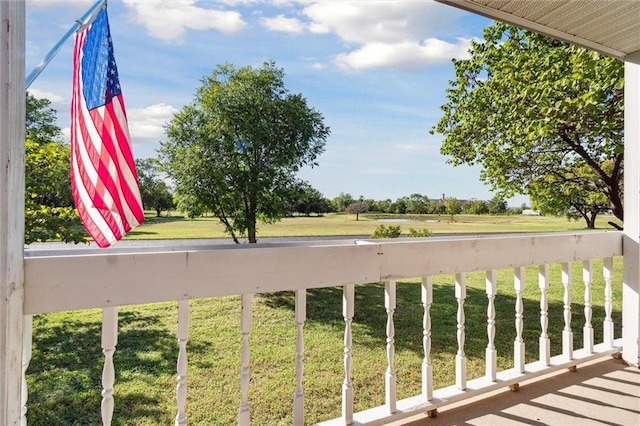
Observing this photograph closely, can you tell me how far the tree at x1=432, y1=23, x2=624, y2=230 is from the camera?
144 inches

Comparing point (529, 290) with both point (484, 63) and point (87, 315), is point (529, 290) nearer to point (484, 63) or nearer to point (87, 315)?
point (484, 63)

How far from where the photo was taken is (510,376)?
Result: 1.56 m

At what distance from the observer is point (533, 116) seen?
13.5 ft

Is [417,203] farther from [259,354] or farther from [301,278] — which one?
[301,278]

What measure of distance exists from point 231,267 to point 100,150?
1.67ft

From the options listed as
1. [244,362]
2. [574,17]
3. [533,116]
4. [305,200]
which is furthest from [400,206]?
[244,362]

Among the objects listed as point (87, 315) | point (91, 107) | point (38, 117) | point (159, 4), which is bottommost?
point (87, 315)

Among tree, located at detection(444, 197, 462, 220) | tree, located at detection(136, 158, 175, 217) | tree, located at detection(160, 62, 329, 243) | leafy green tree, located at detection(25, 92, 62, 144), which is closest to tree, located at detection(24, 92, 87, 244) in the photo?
leafy green tree, located at detection(25, 92, 62, 144)

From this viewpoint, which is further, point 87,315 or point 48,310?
point 87,315

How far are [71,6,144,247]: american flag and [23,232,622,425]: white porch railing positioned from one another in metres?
0.18

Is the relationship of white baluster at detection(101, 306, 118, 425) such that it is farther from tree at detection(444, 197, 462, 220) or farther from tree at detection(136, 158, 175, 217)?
tree at detection(444, 197, 462, 220)

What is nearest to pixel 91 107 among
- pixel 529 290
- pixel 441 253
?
pixel 441 253

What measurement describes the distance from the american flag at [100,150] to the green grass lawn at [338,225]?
2.85 ft

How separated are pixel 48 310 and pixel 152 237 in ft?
5.95
